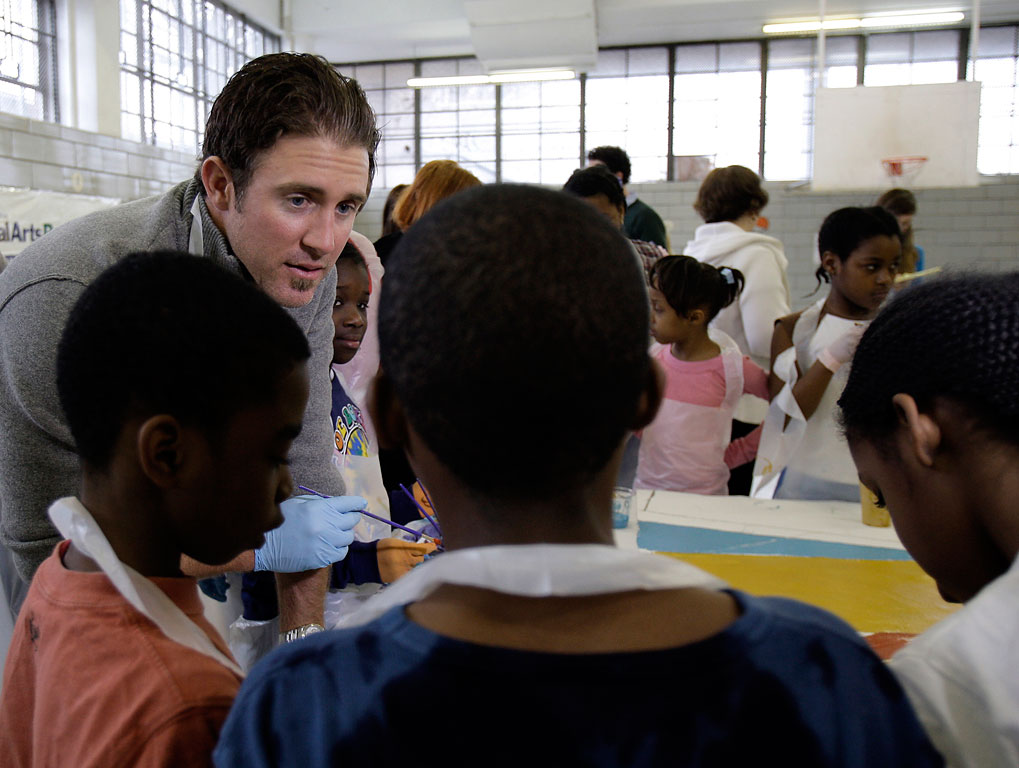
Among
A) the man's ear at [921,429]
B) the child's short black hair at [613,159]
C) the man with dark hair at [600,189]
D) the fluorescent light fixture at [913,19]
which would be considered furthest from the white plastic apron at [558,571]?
the fluorescent light fixture at [913,19]

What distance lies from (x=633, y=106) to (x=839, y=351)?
6.64 metres

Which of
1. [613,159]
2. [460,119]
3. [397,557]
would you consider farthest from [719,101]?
[397,557]

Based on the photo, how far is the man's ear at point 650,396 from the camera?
0.55 metres

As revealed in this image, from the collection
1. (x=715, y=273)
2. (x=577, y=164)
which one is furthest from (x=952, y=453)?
(x=577, y=164)

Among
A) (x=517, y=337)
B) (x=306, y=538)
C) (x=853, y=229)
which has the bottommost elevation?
(x=306, y=538)

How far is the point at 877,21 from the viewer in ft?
22.4

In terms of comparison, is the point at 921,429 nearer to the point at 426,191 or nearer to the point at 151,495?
the point at 151,495

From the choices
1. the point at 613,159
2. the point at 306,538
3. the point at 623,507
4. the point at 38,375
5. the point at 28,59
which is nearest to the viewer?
the point at 38,375

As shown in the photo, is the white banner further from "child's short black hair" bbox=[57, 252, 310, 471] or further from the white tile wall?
"child's short black hair" bbox=[57, 252, 310, 471]

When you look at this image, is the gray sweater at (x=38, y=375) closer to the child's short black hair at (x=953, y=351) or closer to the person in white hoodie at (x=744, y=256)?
the child's short black hair at (x=953, y=351)

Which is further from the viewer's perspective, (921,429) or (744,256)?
(744,256)

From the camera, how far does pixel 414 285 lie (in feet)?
1.65

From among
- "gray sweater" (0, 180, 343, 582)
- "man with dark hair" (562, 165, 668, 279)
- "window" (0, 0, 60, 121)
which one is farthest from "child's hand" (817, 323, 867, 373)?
"window" (0, 0, 60, 121)

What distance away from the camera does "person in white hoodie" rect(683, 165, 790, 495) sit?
3148mm
